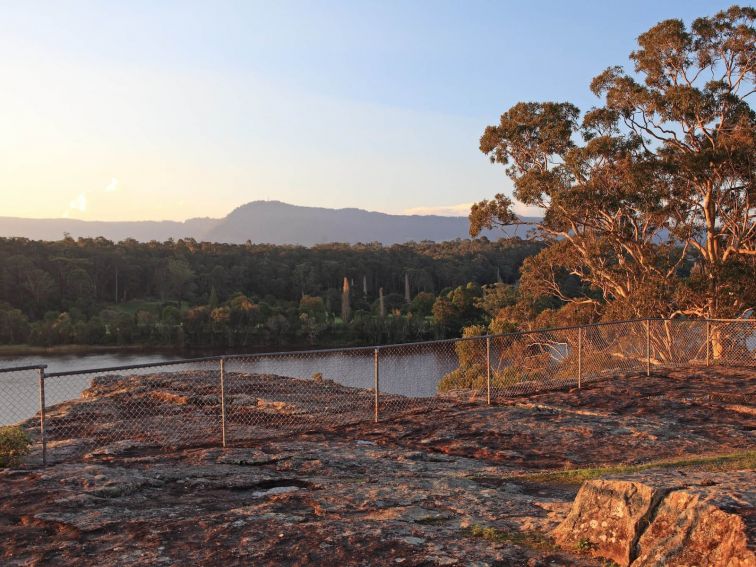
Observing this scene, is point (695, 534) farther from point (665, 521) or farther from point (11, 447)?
point (11, 447)

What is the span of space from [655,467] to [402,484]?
2871mm

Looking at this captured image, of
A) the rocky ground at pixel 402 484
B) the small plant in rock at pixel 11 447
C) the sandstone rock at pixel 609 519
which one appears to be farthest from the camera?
the small plant in rock at pixel 11 447

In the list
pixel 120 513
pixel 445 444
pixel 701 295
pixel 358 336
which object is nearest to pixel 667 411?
pixel 445 444

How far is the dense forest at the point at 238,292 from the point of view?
64312 mm

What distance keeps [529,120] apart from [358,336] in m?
41.8

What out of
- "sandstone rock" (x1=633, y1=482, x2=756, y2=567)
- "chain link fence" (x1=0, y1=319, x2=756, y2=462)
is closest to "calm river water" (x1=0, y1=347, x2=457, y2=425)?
"chain link fence" (x1=0, y1=319, x2=756, y2=462)

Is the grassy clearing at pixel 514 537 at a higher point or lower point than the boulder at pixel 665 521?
lower

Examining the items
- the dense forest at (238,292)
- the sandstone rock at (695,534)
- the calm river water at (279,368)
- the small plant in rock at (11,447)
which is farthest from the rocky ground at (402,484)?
the dense forest at (238,292)

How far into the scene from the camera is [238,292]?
3059 inches

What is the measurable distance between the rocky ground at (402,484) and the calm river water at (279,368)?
559 cm

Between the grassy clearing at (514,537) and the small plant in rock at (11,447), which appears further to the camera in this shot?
the small plant in rock at (11,447)

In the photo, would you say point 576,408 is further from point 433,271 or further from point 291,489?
point 433,271

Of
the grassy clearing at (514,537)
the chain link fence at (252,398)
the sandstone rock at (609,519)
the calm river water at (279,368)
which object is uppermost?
the sandstone rock at (609,519)

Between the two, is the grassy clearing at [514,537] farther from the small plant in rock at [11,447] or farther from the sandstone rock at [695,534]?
the small plant in rock at [11,447]
